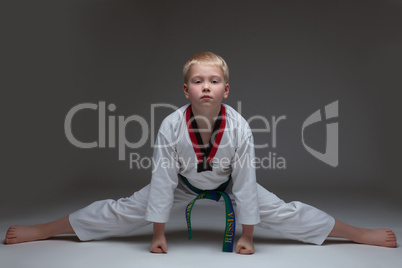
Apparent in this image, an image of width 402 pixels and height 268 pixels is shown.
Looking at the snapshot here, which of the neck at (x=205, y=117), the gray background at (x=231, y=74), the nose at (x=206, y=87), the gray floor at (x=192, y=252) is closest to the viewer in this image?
the gray floor at (x=192, y=252)

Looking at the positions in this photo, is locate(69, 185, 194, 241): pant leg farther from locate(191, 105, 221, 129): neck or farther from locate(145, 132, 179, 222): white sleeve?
locate(191, 105, 221, 129): neck

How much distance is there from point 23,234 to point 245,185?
1.24 m

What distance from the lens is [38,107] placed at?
15.1 ft

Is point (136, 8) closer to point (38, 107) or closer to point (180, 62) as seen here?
point (180, 62)

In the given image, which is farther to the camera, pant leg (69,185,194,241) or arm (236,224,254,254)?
pant leg (69,185,194,241)

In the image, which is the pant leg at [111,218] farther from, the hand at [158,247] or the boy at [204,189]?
the hand at [158,247]

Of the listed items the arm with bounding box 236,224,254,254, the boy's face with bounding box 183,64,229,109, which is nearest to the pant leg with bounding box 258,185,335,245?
the arm with bounding box 236,224,254,254

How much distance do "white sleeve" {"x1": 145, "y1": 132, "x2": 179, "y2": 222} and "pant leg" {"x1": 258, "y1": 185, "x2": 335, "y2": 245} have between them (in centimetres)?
50

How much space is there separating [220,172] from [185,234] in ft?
A: 1.77

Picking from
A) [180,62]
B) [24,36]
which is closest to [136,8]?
[180,62]

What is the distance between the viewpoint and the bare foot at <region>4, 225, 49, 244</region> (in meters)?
3.04

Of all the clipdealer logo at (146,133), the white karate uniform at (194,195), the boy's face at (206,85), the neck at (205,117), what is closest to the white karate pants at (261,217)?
the white karate uniform at (194,195)

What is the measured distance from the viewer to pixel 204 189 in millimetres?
3098

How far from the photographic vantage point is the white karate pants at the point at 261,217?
3043 mm
